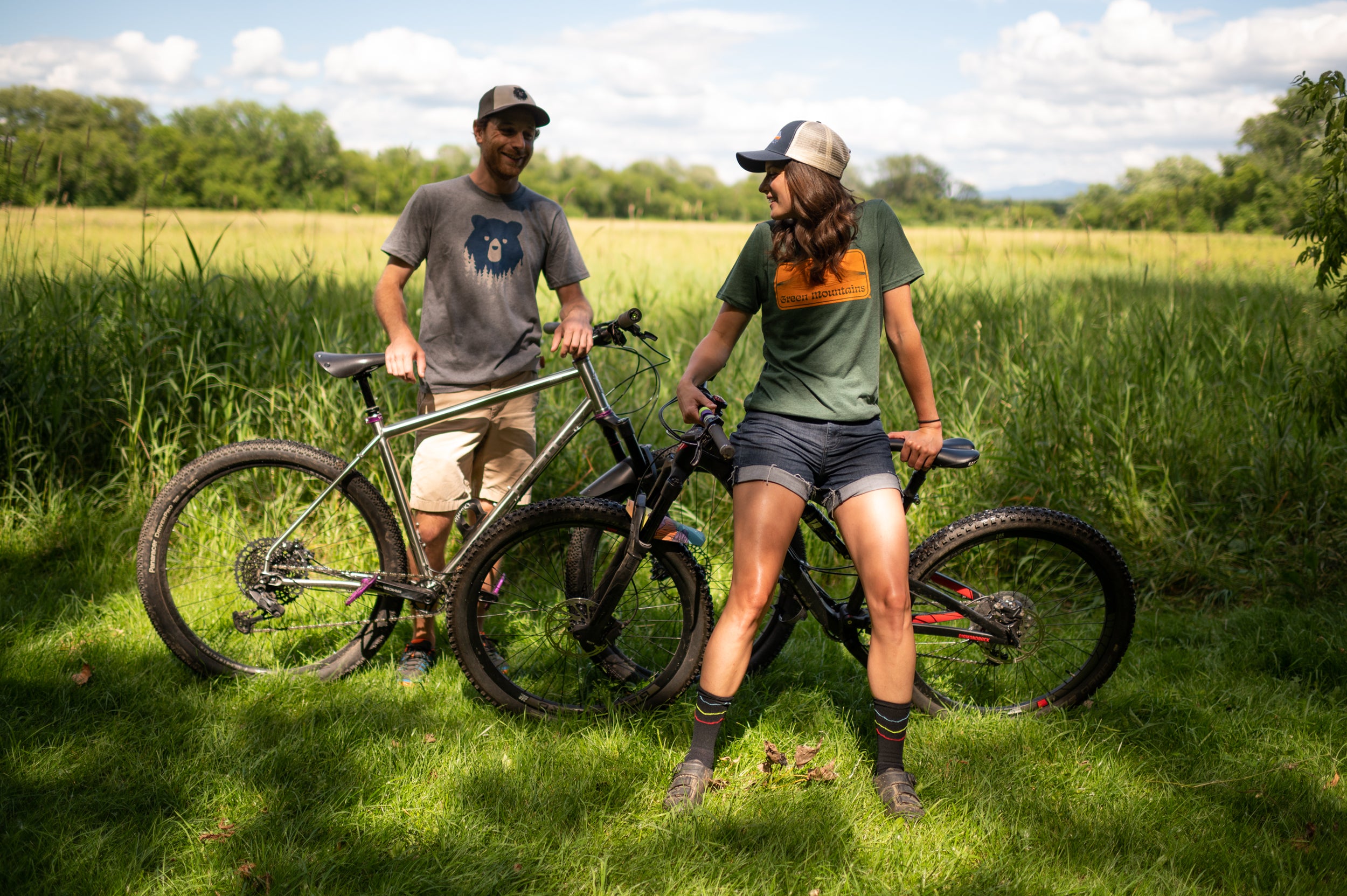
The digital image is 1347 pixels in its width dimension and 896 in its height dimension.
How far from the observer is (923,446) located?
2.80m

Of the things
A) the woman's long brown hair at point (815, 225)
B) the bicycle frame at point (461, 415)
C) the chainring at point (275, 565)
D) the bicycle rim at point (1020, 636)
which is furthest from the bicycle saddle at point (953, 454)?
the chainring at point (275, 565)

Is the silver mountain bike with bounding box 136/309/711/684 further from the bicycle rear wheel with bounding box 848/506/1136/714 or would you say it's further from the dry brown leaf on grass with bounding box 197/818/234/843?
the dry brown leaf on grass with bounding box 197/818/234/843

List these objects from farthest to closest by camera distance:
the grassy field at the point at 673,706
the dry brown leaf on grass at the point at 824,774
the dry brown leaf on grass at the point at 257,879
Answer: the dry brown leaf on grass at the point at 824,774 < the grassy field at the point at 673,706 < the dry brown leaf on grass at the point at 257,879

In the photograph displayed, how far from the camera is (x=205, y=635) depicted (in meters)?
3.70

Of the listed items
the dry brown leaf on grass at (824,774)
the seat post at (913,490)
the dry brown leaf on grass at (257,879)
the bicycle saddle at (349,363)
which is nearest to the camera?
the dry brown leaf on grass at (257,879)

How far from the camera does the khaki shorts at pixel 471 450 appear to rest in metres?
→ 3.44

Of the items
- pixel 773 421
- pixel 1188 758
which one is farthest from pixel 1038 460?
pixel 773 421

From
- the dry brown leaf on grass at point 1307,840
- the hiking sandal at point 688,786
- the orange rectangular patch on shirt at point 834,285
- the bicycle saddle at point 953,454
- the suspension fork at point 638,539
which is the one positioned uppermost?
the orange rectangular patch on shirt at point 834,285

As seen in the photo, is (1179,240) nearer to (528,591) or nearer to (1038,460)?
(1038,460)

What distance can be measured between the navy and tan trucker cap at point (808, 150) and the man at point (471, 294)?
96cm

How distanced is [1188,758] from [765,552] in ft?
5.66

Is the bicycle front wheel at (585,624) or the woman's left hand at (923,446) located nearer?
the woman's left hand at (923,446)

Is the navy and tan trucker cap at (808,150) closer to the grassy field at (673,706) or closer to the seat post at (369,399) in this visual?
the seat post at (369,399)

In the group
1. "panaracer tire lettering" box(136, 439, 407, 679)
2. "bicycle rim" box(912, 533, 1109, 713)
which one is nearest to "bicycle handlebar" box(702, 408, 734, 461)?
"bicycle rim" box(912, 533, 1109, 713)
